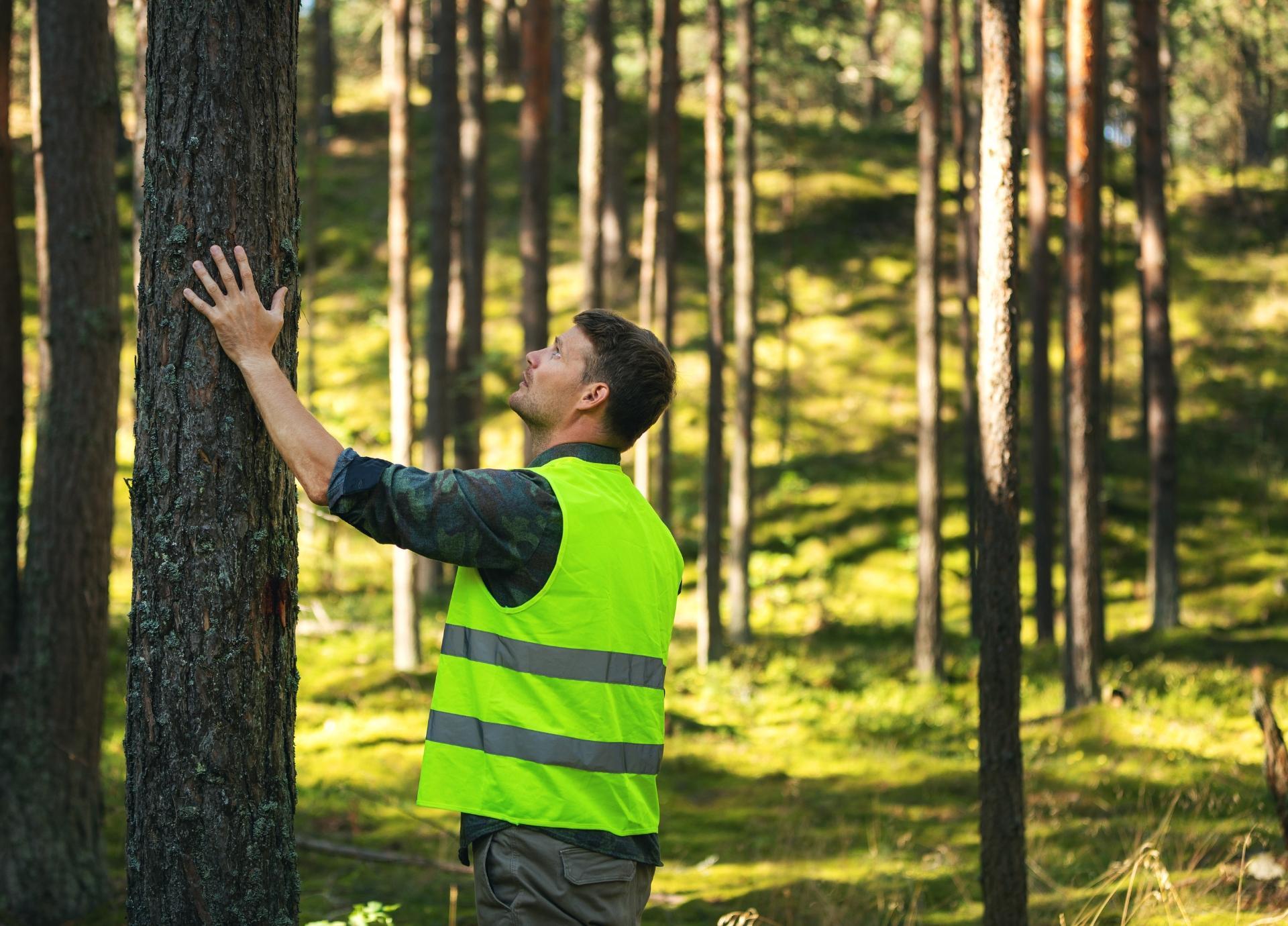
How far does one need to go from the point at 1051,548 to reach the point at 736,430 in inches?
210

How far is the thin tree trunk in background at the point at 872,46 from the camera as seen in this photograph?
3209 centimetres

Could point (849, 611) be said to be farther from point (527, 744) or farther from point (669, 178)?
point (527, 744)

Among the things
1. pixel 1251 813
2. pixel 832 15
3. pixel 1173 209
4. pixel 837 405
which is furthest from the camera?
pixel 1173 209

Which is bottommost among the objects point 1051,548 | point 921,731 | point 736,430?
point 921,731

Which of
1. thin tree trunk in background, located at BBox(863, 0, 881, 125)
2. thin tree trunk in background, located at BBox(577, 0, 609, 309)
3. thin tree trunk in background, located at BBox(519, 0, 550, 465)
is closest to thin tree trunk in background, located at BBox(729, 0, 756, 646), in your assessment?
thin tree trunk in background, located at BBox(577, 0, 609, 309)

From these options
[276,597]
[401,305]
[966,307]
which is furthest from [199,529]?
[966,307]

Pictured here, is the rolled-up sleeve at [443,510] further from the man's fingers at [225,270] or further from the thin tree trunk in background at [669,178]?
the thin tree trunk in background at [669,178]

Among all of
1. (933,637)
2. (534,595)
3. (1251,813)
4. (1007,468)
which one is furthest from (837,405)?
(534,595)

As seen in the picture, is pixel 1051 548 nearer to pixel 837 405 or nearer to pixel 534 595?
pixel 837 405

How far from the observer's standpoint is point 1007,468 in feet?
21.5

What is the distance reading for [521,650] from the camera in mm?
3150

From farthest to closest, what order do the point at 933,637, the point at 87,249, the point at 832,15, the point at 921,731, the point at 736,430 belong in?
1. the point at 832,15
2. the point at 736,430
3. the point at 933,637
4. the point at 921,731
5. the point at 87,249

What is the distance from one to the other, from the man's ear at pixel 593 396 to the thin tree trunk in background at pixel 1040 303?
1398cm

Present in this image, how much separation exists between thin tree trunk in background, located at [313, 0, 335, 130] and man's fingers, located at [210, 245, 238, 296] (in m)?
27.5
